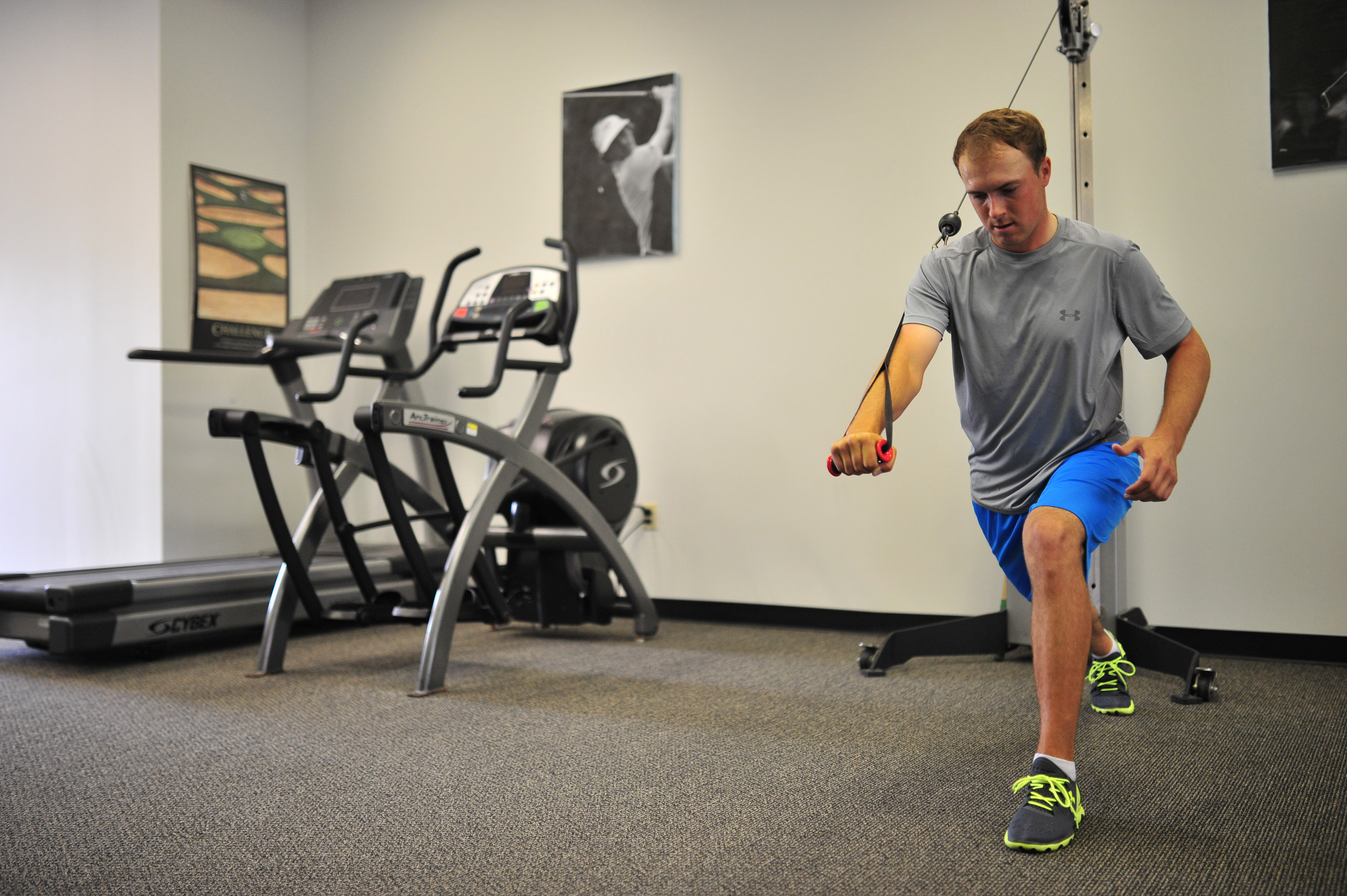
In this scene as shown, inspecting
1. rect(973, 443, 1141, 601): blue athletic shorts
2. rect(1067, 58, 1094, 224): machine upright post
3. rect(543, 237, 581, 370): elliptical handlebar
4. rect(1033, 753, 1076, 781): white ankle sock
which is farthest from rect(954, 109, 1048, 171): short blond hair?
rect(543, 237, 581, 370): elliptical handlebar

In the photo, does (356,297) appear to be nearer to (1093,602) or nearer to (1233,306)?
(1093,602)

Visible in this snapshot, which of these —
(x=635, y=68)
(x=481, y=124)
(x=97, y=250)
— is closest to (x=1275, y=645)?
(x=635, y=68)

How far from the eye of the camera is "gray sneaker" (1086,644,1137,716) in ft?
8.05

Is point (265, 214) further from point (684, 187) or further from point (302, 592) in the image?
point (302, 592)

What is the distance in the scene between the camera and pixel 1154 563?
132 inches

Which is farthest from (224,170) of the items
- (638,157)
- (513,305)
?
(513,305)

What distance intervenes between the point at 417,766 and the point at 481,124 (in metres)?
3.48

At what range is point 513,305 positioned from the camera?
3.30 metres

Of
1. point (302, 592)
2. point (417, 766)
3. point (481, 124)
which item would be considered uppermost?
point (481, 124)

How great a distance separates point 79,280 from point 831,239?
3.51 meters

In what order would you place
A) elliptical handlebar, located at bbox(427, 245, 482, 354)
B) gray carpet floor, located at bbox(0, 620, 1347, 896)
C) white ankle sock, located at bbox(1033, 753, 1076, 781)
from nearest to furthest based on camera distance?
1. gray carpet floor, located at bbox(0, 620, 1347, 896)
2. white ankle sock, located at bbox(1033, 753, 1076, 781)
3. elliptical handlebar, located at bbox(427, 245, 482, 354)

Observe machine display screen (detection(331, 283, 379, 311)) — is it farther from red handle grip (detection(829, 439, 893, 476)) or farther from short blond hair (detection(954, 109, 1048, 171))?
red handle grip (detection(829, 439, 893, 476))

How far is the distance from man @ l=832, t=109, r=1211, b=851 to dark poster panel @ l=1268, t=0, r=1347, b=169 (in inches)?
67.5

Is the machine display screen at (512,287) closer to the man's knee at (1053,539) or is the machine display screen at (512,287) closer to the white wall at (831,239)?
the white wall at (831,239)
